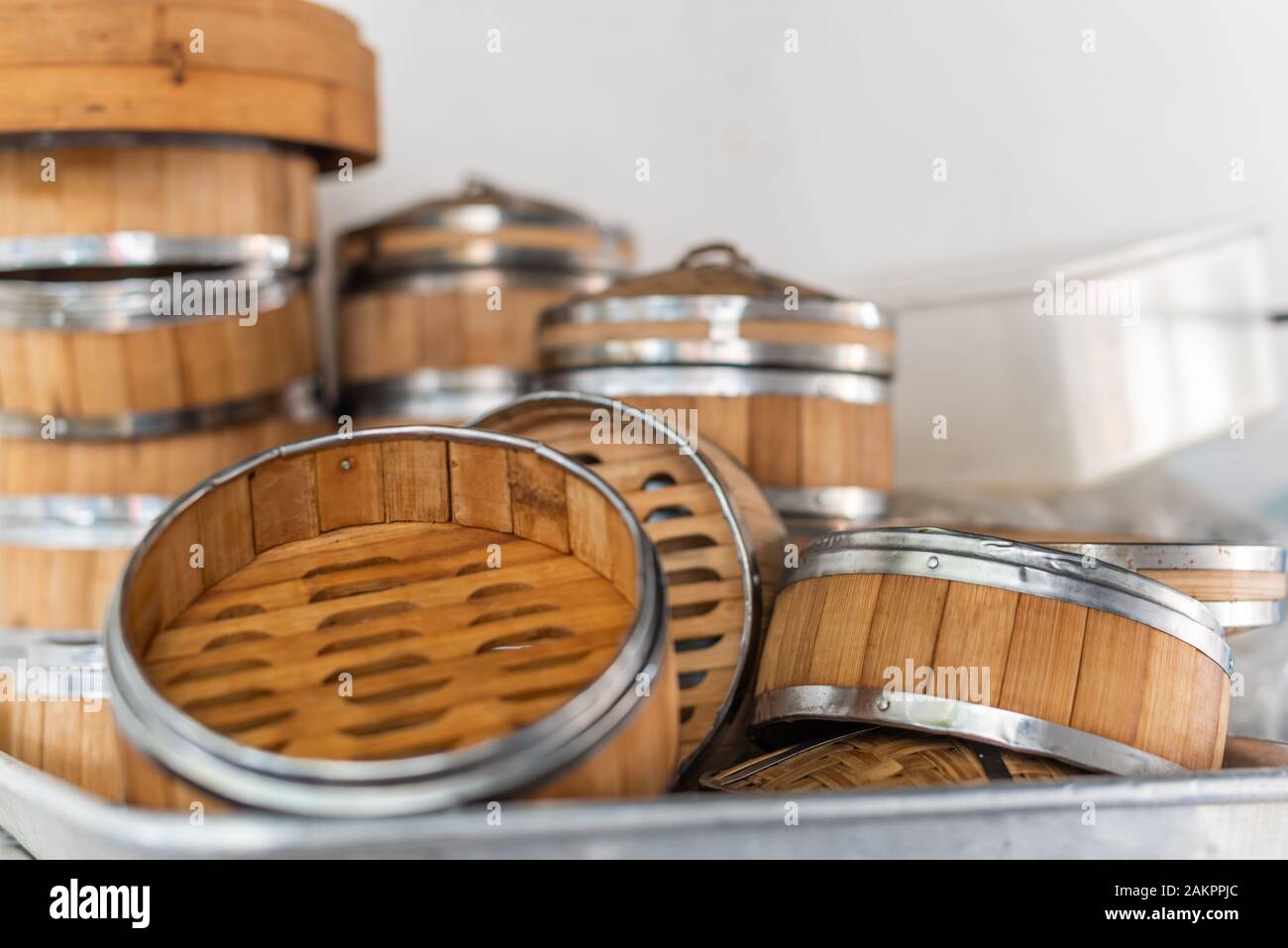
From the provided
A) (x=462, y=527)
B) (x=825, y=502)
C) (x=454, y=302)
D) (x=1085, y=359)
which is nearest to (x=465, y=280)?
(x=454, y=302)

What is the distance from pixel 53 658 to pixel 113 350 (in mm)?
642

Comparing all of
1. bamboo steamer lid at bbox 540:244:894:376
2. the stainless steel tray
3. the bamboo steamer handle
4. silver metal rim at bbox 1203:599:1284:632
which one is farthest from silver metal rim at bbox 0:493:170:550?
Answer: silver metal rim at bbox 1203:599:1284:632

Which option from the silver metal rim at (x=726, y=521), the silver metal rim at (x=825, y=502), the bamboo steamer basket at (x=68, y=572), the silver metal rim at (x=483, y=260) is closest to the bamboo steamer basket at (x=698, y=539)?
the silver metal rim at (x=726, y=521)

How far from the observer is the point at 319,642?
1.49 meters

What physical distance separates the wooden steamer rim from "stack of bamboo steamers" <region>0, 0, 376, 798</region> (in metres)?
1.77

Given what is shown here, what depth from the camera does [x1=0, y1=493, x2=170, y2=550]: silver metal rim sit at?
2.50 meters

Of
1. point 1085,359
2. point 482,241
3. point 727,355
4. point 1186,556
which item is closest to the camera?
point 1186,556

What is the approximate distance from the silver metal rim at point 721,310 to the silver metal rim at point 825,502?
33 cm

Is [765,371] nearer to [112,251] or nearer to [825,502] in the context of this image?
[825,502]

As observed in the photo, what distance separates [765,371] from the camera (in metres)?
2.33

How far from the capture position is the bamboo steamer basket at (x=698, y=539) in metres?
2.01

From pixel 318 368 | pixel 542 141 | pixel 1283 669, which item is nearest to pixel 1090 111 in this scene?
pixel 542 141
